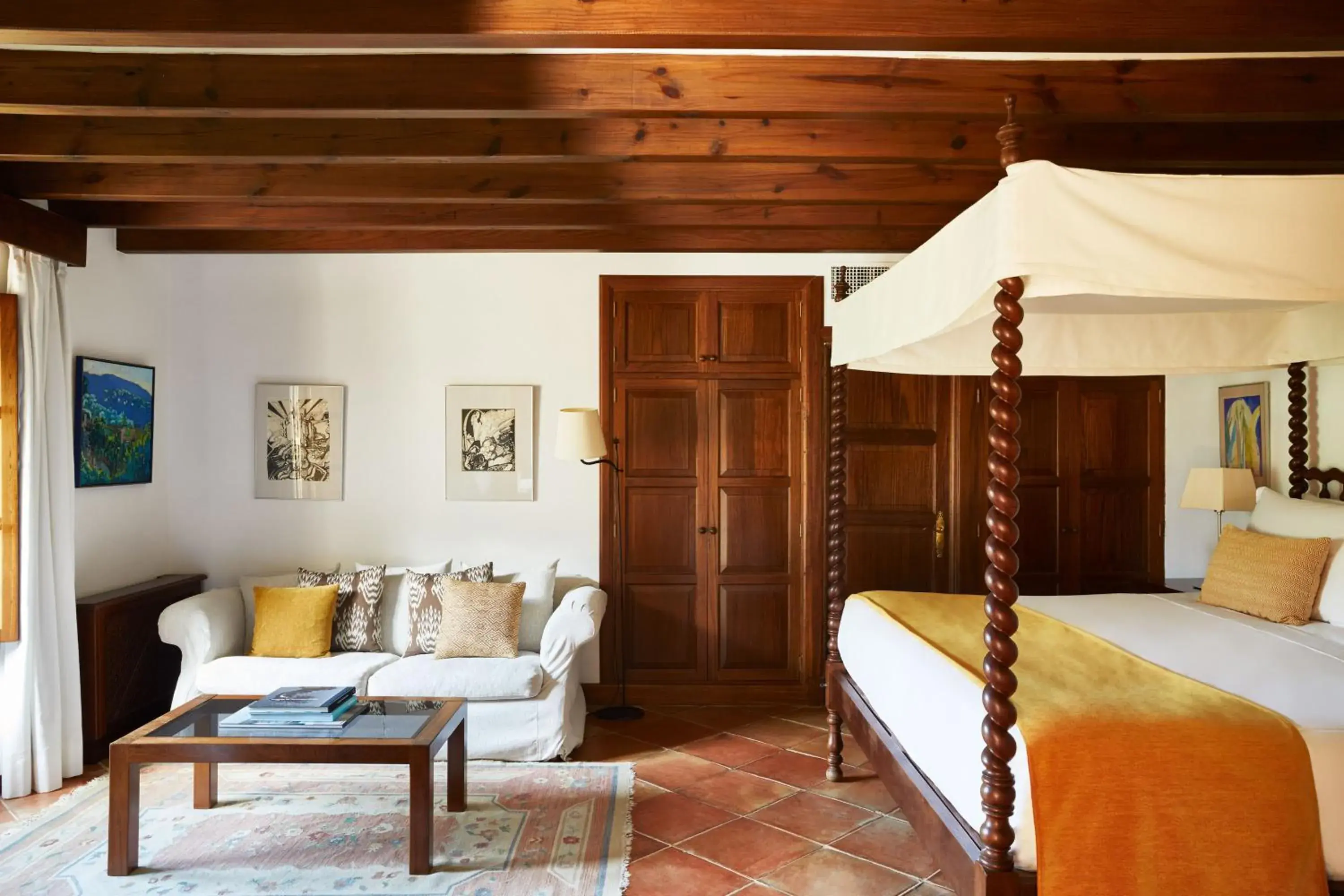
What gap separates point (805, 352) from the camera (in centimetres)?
544

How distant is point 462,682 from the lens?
4.39 metres

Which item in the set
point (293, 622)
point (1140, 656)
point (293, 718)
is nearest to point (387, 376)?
point (293, 622)

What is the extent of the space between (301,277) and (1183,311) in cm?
458

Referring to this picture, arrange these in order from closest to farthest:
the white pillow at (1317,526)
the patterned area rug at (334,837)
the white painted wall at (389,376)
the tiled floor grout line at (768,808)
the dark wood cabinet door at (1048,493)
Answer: the patterned area rug at (334,837)
the tiled floor grout line at (768,808)
the white pillow at (1317,526)
the white painted wall at (389,376)
the dark wood cabinet door at (1048,493)

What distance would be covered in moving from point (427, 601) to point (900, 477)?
9.15ft

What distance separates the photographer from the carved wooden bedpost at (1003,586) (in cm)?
223

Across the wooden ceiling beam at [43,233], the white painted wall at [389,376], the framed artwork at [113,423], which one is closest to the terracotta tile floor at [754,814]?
the white painted wall at [389,376]

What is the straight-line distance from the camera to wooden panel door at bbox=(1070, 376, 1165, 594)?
18.4ft

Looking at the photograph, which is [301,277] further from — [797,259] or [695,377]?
[797,259]

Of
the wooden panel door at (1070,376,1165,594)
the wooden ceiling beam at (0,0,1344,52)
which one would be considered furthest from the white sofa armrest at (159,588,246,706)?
the wooden panel door at (1070,376,1165,594)

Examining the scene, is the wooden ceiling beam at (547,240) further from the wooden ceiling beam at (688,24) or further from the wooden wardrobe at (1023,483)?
the wooden ceiling beam at (688,24)

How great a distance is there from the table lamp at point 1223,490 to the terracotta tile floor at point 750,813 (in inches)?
85.9

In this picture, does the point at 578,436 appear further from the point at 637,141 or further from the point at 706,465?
the point at 637,141

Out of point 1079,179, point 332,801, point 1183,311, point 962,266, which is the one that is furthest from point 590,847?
point 1183,311
